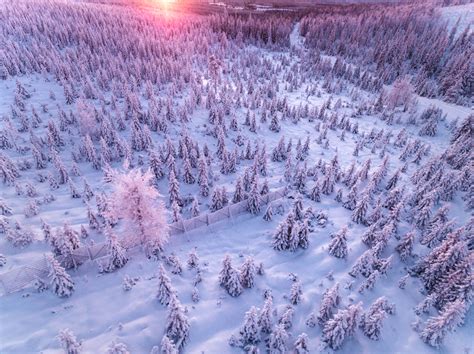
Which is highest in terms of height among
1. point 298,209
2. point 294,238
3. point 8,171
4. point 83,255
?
point 8,171

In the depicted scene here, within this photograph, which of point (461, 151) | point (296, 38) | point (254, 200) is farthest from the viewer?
point (296, 38)

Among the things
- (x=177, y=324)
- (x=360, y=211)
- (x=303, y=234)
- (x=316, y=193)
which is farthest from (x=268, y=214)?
(x=177, y=324)

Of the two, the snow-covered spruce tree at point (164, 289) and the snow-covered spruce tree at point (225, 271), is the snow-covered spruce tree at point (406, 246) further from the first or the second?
the snow-covered spruce tree at point (164, 289)

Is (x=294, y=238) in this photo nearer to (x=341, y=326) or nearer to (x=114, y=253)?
(x=341, y=326)

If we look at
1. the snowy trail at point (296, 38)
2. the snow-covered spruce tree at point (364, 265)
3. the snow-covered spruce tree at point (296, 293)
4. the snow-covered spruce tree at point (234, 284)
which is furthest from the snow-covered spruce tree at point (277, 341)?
the snowy trail at point (296, 38)

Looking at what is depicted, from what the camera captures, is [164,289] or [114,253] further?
[114,253]

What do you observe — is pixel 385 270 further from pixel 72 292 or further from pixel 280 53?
pixel 280 53
